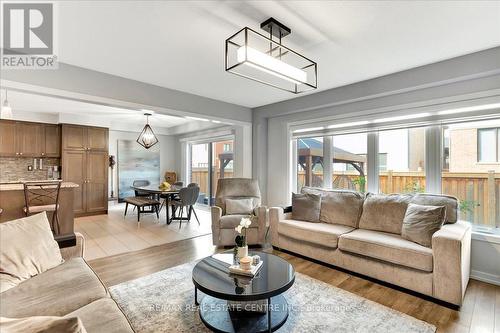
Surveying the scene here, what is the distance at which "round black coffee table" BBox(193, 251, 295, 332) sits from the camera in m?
1.87

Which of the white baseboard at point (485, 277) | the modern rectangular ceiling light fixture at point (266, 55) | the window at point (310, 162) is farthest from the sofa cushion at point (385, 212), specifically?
the modern rectangular ceiling light fixture at point (266, 55)

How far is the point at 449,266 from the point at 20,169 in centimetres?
804

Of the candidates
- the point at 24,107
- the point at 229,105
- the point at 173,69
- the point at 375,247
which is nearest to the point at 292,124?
the point at 229,105

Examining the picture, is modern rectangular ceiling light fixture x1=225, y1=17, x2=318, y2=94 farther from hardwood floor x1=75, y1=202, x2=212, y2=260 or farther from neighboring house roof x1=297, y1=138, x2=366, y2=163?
hardwood floor x1=75, y1=202, x2=212, y2=260

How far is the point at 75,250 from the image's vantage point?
2371 mm

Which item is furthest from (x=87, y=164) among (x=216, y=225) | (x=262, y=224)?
(x=262, y=224)

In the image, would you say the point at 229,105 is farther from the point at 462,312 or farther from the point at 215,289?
the point at 462,312

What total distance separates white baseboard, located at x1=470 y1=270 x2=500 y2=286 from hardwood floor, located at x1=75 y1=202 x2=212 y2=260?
12.8 ft

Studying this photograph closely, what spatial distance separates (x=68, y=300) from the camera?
1591 mm

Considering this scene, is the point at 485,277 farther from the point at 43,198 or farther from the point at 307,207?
the point at 43,198

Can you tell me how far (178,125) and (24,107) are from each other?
11.8 ft

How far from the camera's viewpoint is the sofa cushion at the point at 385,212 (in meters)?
3.08

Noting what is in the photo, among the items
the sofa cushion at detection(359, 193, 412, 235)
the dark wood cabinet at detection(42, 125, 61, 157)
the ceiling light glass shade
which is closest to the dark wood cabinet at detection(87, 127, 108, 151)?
the dark wood cabinet at detection(42, 125, 61, 157)

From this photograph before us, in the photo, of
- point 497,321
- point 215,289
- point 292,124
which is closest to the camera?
point 215,289
